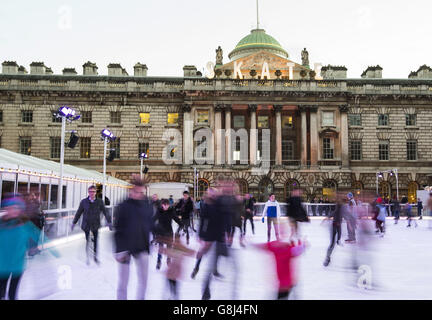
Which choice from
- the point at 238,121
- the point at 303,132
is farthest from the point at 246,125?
the point at 303,132

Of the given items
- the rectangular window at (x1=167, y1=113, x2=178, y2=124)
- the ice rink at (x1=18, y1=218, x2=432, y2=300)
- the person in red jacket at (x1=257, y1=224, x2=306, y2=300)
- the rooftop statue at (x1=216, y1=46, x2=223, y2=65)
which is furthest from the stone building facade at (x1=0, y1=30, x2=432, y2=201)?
the person in red jacket at (x1=257, y1=224, x2=306, y2=300)

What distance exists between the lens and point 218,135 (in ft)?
130

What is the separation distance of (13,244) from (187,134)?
3474cm

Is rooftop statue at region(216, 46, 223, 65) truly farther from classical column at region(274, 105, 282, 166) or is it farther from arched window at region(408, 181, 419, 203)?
arched window at region(408, 181, 419, 203)

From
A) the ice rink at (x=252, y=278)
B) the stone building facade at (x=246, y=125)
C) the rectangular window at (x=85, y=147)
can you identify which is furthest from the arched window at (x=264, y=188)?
the ice rink at (x=252, y=278)

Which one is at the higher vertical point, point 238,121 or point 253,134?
point 238,121

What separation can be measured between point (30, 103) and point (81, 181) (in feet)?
81.7

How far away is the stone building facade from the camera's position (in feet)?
129

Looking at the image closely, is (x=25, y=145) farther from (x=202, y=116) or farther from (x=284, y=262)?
(x=284, y=262)

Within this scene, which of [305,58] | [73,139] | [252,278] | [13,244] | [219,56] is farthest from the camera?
[305,58]

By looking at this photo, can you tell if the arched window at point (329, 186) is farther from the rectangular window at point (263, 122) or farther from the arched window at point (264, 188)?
the rectangular window at point (263, 122)

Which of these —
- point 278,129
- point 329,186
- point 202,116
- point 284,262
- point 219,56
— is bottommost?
point 284,262
